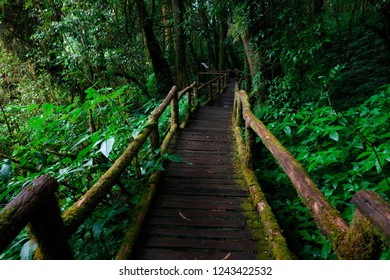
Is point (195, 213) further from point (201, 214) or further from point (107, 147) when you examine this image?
point (107, 147)

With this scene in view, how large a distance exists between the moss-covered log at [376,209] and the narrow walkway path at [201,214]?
4.74 ft

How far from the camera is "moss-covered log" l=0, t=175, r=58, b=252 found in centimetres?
119

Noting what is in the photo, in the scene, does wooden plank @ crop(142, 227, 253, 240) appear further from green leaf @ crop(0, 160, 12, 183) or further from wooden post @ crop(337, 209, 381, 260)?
green leaf @ crop(0, 160, 12, 183)

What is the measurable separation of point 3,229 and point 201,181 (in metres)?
3.04

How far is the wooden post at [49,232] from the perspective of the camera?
1479 mm

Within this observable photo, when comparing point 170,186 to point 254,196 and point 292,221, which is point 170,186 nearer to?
point 254,196

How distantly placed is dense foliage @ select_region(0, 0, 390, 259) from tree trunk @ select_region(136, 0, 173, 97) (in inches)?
2.5

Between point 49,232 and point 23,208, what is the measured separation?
0.32m

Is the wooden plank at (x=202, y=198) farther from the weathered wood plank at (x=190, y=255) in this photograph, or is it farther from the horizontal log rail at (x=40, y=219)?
the horizontal log rail at (x=40, y=219)

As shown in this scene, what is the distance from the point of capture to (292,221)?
139 inches

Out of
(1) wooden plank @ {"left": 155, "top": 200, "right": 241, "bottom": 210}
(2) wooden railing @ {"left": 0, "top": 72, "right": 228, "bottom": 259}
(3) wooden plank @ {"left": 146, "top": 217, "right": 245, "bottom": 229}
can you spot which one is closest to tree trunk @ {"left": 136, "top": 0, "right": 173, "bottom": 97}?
(1) wooden plank @ {"left": 155, "top": 200, "right": 241, "bottom": 210}

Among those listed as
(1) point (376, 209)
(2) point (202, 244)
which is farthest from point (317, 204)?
(2) point (202, 244)

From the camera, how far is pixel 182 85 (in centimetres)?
1235

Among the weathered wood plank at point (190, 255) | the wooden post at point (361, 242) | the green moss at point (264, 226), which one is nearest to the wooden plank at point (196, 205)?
the green moss at point (264, 226)
